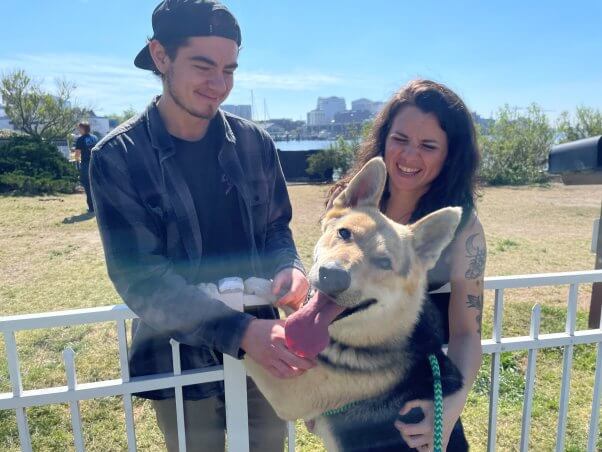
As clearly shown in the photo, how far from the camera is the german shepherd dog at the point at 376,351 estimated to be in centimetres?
178

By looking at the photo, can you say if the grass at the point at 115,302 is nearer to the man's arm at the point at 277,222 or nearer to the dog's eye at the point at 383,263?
the man's arm at the point at 277,222

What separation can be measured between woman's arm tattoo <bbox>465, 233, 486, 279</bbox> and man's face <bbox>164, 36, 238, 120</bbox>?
128 centimetres

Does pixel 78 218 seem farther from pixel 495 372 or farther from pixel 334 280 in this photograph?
pixel 334 280

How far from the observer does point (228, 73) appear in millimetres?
2123

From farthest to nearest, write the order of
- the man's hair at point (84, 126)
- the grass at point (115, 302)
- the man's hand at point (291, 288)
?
the man's hair at point (84, 126) → the grass at point (115, 302) → the man's hand at point (291, 288)

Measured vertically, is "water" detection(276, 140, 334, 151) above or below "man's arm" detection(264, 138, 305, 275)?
above

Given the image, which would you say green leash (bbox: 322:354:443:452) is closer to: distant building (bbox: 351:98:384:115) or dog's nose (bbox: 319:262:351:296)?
dog's nose (bbox: 319:262:351:296)

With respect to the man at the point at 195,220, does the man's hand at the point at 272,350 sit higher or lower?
lower

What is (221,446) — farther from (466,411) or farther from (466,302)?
(466,411)

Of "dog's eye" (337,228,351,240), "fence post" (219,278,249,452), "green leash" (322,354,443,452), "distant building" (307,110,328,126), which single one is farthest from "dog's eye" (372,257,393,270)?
"distant building" (307,110,328,126)

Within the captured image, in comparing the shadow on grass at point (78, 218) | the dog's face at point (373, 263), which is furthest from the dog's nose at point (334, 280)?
the shadow on grass at point (78, 218)

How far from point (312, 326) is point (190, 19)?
1366 mm

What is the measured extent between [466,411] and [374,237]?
2.92m

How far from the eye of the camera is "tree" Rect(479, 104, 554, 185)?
19.9m
